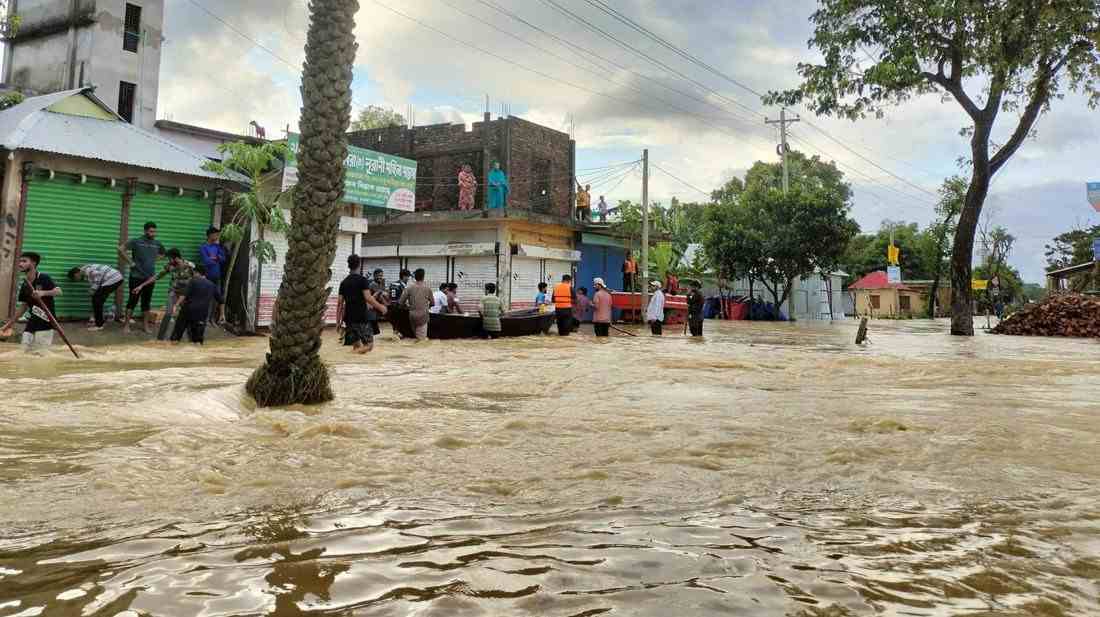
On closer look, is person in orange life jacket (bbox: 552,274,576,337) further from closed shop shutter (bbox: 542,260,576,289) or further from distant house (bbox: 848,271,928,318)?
distant house (bbox: 848,271,928,318)

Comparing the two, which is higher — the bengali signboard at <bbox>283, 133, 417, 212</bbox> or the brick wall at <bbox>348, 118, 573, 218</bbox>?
the brick wall at <bbox>348, 118, 573, 218</bbox>

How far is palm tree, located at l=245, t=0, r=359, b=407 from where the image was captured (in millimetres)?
6016

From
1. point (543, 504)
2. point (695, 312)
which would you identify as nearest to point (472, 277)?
point (695, 312)

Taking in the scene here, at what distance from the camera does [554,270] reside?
90.7 ft

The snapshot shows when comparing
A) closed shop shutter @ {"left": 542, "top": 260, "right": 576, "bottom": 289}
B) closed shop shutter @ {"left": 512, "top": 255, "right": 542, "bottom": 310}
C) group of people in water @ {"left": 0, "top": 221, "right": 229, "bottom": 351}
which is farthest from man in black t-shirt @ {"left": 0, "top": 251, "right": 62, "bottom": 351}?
closed shop shutter @ {"left": 542, "top": 260, "right": 576, "bottom": 289}

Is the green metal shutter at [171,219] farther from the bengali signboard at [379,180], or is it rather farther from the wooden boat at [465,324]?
the wooden boat at [465,324]

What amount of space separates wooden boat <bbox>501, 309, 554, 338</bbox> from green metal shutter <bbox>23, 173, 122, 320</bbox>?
26.9 ft

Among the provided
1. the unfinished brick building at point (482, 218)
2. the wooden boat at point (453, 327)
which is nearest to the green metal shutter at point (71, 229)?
the wooden boat at point (453, 327)

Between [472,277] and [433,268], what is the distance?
5.66 ft

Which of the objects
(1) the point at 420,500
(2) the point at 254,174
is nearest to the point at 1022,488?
(1) the point at 420,500

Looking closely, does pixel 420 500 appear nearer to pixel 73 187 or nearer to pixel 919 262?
pixel 73 187

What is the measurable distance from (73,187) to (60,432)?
1165 centimetres

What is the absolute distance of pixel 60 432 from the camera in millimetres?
4371

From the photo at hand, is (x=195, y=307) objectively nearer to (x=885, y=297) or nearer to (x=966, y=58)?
(x=966, y=58)
